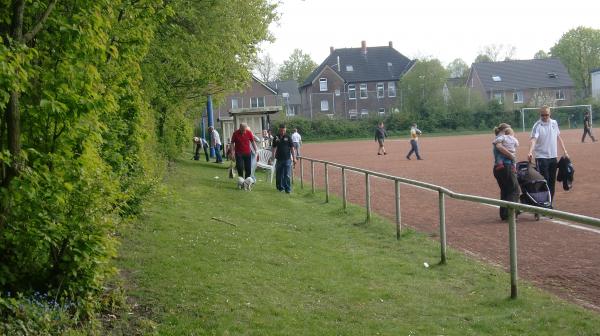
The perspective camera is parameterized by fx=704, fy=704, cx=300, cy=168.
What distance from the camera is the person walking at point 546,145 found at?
12.8 metres

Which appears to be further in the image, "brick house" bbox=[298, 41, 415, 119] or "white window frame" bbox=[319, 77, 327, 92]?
"white window frame" bbox=[319, 77, 327, 92]

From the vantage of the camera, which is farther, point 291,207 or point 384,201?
point 384,201

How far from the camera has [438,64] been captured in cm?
7881

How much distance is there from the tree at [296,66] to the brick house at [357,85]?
4552 cm

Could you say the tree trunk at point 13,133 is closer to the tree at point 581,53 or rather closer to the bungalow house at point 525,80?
the bungalow house at point 525,80

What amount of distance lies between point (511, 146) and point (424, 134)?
2317 inches

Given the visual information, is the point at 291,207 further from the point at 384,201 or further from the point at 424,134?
the point at 424,134

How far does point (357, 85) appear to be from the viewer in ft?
316

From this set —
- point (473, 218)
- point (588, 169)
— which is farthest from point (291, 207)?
point (588, 169)

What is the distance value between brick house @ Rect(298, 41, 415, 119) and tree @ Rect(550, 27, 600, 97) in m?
33.3

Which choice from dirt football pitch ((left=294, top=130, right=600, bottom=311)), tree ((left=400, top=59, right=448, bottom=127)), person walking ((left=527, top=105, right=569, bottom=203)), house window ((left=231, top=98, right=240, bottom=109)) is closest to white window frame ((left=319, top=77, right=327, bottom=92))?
house window ((left=231, top=98, right=240, bottom=109))

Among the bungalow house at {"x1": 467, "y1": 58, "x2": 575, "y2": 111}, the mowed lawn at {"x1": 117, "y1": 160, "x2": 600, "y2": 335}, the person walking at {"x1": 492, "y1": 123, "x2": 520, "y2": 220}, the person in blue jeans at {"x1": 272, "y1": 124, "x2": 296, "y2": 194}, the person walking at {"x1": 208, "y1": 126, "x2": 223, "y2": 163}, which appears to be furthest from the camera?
the bungalow house at {"x1": 467, "y1": 58, "x2": 575, "y2": 111}

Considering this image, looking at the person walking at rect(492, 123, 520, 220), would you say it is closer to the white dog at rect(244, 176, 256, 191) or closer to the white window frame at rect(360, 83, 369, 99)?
the white dog at rect(244, 176, 256, 191)

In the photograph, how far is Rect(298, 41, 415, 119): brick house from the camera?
95438 millimetres
